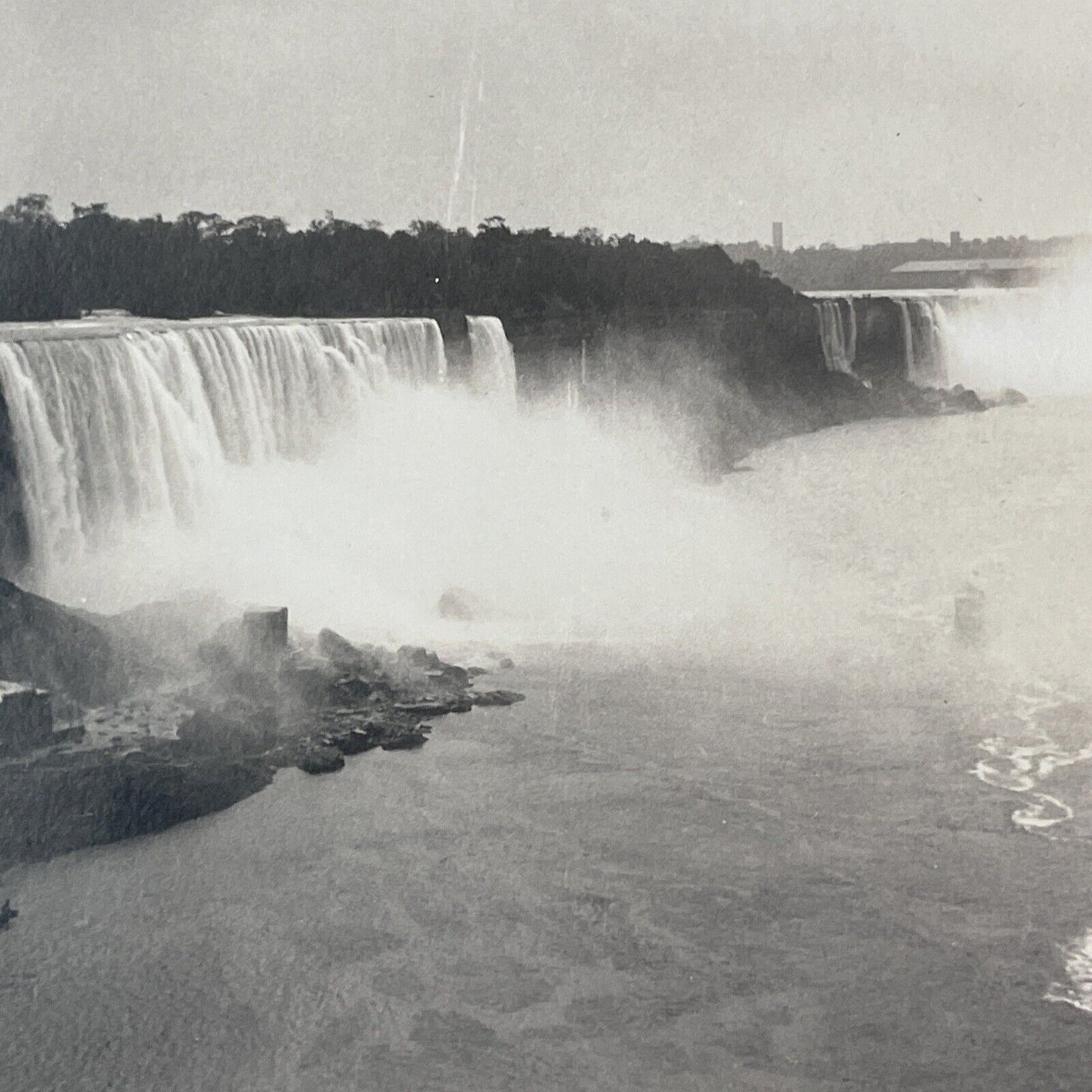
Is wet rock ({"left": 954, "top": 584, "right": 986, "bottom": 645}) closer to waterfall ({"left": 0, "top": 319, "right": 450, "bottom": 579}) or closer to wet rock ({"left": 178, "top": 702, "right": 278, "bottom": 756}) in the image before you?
wet rock ({"left": 178, "top": 702, "right": 278, "bottom": 756})

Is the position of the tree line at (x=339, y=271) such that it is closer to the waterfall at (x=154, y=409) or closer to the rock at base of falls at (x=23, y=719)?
the waterfall at (x=154, y=409)

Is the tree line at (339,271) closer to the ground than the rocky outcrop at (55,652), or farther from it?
farther from it

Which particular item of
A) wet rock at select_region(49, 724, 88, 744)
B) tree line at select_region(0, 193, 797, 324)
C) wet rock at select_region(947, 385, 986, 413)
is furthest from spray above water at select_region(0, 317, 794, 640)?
wet rock at select_region(947, 385, 986, 413)

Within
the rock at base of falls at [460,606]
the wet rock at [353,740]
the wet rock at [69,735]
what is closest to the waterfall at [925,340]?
the rock at base of falls at [460,606]

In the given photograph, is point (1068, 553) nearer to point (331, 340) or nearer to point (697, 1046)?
point (331, 340)

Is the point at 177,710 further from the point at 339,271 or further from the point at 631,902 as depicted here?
the point at 339,271
